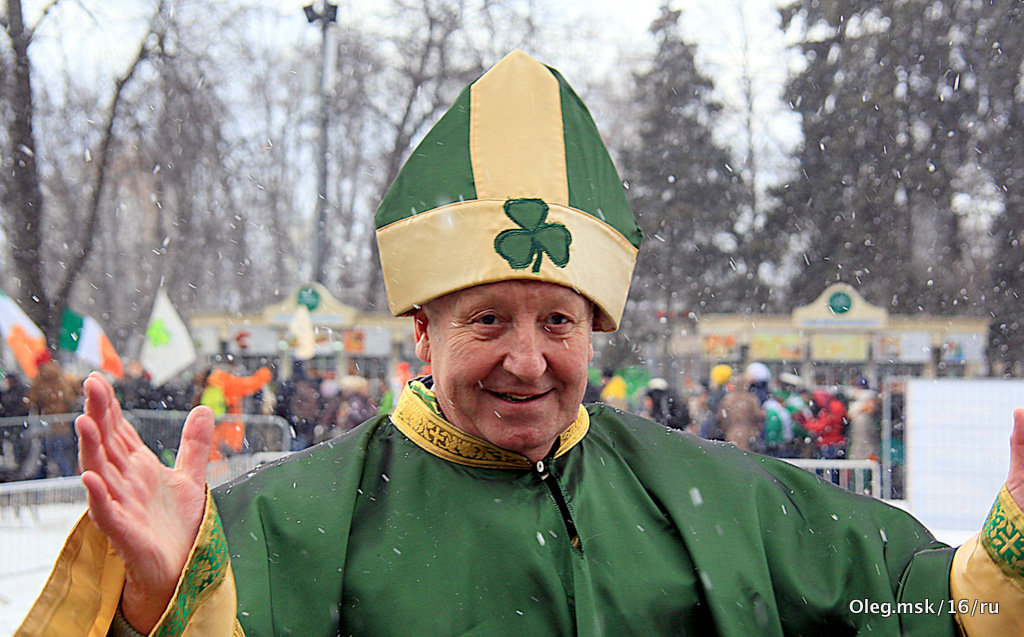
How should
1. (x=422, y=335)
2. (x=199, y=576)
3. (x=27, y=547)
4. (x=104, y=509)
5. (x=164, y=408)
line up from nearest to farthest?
(x=104, y=509) < (x=199, y=576) < (x=422, y=335) < (x=27, y=547) < (x=164, y=408)

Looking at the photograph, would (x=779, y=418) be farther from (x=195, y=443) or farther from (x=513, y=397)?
(x=195, y=443)

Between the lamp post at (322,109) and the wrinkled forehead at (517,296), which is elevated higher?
the lamp post at (322,109)

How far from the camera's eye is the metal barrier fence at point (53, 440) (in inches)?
416

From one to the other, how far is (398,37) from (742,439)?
40.1 feet

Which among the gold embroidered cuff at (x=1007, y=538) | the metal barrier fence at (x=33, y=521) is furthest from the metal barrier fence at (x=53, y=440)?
the gold embroidered cuff at (x=1007, y=538)

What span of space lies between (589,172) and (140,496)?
1376 mm

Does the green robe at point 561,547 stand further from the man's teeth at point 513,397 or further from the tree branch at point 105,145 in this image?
the tree branch at point 105,145

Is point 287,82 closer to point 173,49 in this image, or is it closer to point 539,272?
point 173,49

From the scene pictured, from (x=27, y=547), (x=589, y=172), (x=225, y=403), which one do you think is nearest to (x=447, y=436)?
(x=589, y=172)

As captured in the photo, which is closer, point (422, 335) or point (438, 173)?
point (438, 173)

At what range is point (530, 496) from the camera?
248 cm

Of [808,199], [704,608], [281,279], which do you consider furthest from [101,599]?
[281,279]

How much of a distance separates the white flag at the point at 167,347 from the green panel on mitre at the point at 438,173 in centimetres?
974

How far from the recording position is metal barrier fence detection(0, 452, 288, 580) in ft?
25.0
